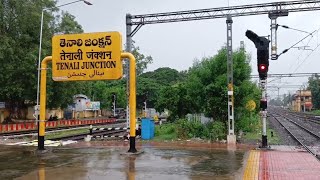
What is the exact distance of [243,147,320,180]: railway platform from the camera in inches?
514

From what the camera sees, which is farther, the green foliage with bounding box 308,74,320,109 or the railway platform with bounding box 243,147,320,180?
the green foliage with bounding box 308,74,320,109

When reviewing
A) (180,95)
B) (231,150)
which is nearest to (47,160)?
(231,150)

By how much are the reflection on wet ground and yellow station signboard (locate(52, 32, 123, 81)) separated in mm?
3494

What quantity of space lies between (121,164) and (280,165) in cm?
557

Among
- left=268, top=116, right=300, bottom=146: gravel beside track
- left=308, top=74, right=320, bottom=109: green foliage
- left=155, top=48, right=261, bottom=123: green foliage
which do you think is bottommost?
left=268, top=116, right=300, bottom=146: gravel beside track

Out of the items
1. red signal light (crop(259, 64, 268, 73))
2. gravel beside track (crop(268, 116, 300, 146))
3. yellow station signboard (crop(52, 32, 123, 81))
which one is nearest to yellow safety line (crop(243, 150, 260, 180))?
red signal light (crop(259, 64, 268, 73))

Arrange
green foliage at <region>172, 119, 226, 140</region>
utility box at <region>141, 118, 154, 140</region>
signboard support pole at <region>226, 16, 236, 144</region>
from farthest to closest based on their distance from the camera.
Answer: utility box at <region>141, 118, 154, 140</region>
green foliage at <region>172, 119, 226, 140</region>
signboard support pole at <region>226, 16, 236, 144</region>

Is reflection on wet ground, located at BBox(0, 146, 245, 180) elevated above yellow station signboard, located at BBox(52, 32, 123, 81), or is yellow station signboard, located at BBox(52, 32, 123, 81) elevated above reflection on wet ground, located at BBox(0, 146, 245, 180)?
yellow station signboard, located at BBox(52, 32, 123, 81)

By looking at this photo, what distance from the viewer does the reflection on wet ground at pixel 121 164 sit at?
518 inches

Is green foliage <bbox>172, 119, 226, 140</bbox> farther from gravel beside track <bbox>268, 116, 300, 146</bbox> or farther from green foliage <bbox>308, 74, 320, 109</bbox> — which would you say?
green foliage <bbox>308, 74, 320, 109</bbox>

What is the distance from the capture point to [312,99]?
403 ft

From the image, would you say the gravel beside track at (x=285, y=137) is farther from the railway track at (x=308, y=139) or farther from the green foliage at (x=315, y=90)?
the green foliage at (x=315, y=90)

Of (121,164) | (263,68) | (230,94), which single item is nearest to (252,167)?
(121,164)

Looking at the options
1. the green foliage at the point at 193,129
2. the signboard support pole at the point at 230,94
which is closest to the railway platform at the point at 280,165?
the signboard support pole at the point at 230,94
